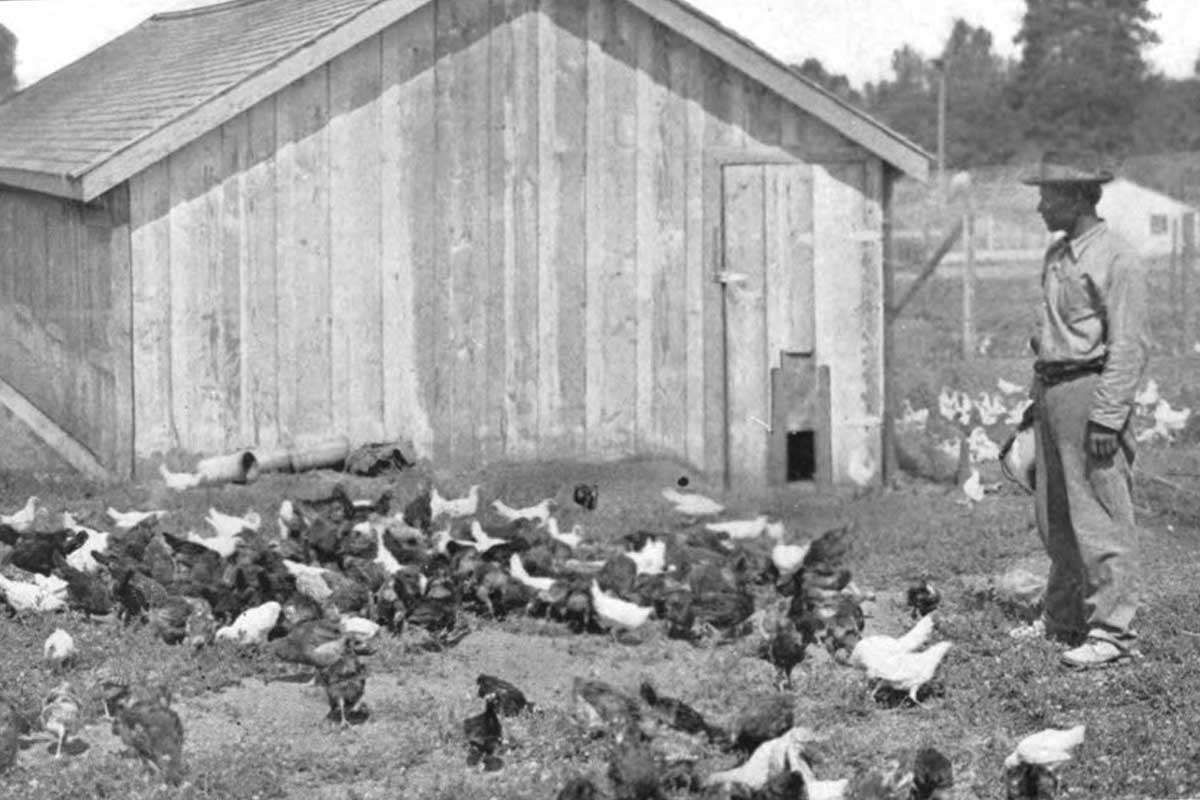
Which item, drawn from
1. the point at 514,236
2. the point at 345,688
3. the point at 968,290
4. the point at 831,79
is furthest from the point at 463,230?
the point at 831,79

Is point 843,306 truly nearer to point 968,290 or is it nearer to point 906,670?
point 968,290

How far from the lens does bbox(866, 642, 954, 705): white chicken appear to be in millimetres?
8852

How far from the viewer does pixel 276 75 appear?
1465 cm

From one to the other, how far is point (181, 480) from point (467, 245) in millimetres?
2994

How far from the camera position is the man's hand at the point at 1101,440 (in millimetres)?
9203

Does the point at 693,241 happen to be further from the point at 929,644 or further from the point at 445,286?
the point at 929,644

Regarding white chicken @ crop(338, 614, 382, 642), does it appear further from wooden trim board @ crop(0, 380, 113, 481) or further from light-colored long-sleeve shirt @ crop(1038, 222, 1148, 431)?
wooden trim board @ crop(0, 380, 113, 481)

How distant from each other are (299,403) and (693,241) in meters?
3.45

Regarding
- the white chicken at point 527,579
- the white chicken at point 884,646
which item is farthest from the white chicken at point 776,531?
the white chicken at point 884,646

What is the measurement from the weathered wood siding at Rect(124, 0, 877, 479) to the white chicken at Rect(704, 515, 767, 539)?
2.90 metres

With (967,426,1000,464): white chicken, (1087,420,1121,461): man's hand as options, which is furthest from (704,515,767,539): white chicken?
(967,426,1000,464): white chicken

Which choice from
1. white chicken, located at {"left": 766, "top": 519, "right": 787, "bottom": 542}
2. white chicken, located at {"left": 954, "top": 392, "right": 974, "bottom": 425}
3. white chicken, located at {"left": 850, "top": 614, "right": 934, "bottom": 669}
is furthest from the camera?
white chicken, located at {"left": 954, "top": 392, "right": 974, "bottom": 425}

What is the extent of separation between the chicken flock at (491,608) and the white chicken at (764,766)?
0.01m

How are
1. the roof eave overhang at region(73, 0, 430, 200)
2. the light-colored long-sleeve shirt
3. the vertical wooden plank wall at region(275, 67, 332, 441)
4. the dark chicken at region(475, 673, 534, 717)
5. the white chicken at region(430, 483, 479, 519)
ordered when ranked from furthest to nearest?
the vertical wooden plank wall at region(275, 67, 332, 441) → the roof eave overhang at region(73, 0, 430, 200) → the white chicken at region(430, 483, 479, 519) → the light-colored long-sleeve shirt → the dark chicken at region(475, 673, 534, 717)
